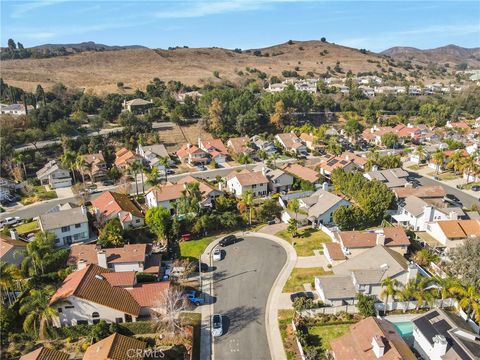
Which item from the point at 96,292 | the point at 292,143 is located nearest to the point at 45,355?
the point at 96,292

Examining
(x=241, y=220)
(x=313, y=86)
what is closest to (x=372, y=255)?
(x=241, y=220)

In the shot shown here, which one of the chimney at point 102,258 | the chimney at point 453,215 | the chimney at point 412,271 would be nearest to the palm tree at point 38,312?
the chimney at point 102,258

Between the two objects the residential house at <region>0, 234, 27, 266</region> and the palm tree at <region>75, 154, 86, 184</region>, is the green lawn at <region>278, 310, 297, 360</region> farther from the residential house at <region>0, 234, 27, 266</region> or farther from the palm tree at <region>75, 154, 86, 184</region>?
the palm tree at <region>75, 154, 86, 184</region>

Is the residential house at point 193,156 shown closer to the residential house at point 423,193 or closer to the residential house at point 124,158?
the residential house at point 124,158

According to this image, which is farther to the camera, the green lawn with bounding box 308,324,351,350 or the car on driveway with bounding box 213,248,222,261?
the car on driveway with bounding box 213,248,222,261

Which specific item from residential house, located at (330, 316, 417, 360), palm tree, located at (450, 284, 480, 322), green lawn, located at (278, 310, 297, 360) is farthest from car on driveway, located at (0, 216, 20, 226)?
palm tree, located at (450, 284, 480, 322)

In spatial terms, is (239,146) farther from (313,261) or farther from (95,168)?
(313,261)
